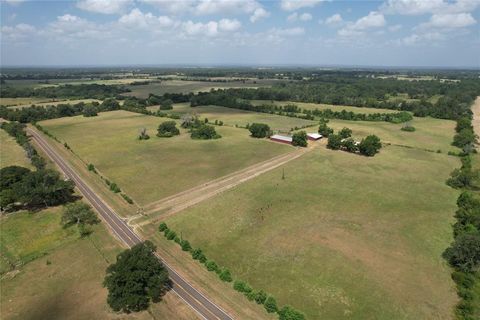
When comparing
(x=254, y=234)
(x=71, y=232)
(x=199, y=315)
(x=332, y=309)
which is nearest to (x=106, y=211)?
(x=71, y=232)

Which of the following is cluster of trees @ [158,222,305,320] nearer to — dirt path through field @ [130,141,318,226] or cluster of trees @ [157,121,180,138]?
dirt path through field @ [130,141,318,226]

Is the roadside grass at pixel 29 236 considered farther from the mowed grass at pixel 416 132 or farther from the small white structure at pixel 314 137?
the mowed grass at pixel 416 132

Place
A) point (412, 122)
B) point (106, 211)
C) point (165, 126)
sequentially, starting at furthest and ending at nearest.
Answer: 1. point (412, 122)
2. point (165, 126)
3. point (106, 211)

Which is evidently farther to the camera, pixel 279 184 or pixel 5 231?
pixel 279 184

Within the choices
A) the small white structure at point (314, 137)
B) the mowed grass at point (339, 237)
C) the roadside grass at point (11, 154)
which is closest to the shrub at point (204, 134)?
the small white structure at point (314, 137)

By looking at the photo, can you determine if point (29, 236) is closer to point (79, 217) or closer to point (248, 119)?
point (79, 217)

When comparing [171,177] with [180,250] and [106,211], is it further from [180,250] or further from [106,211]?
[180,250]

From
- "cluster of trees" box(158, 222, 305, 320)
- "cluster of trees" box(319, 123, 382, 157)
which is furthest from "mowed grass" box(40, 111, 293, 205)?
"cluster of trees" box(158, 222, 305, 320)
